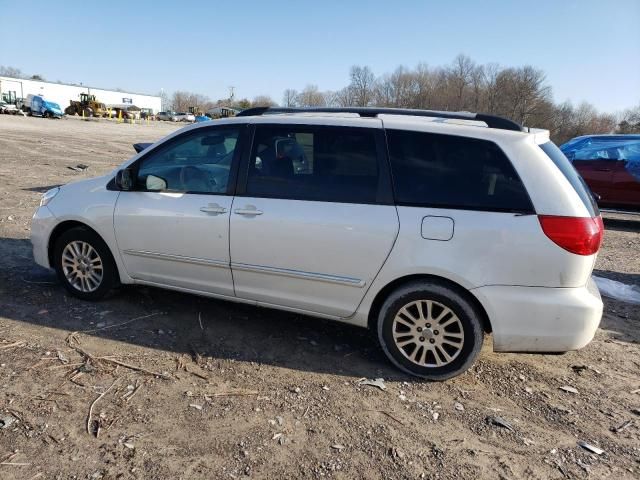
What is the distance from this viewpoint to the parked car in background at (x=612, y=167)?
930 centimetres

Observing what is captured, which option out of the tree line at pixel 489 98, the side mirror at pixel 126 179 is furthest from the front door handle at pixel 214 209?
the tree line at pixel 489 98

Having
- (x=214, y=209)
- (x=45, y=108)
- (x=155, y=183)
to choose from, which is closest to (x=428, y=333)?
(x=214, y=209)

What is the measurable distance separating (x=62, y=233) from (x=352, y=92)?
3609 inches

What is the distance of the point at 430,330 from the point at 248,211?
162cm

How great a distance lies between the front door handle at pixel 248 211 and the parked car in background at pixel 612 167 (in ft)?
26.7

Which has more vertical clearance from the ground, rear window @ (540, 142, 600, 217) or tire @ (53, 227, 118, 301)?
rear window @ (540, 142, 600, 217)

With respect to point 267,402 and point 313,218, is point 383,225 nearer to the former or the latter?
point 313,218

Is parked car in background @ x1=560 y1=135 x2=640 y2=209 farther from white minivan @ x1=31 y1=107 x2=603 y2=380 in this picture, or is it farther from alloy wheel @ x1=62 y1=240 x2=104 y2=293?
alloy wheel @ x1=62 y1=240 x2=104 y2=293

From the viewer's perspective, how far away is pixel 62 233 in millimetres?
4613

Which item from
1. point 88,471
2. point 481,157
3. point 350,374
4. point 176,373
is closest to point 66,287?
point 176,373

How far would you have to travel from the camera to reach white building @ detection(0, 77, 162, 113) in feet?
268

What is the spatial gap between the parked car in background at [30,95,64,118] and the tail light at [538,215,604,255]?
65.4m

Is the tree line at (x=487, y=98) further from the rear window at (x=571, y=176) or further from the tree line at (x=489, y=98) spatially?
the rear window at (x=571, y=176)

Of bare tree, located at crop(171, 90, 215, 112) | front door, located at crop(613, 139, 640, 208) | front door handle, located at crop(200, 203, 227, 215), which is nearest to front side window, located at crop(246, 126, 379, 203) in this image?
front door handle, located at crop(200, 203, 227, 215)
